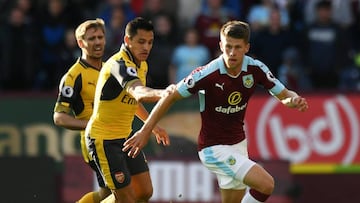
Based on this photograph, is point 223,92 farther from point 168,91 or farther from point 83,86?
point 83,86

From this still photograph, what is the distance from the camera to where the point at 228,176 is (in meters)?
12.2

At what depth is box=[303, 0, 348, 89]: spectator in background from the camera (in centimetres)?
1883

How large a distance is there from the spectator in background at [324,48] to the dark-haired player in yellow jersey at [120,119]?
6.72 metres

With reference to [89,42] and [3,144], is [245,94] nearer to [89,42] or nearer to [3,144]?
[89,42]

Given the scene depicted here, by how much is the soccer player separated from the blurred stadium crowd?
6.18 meters

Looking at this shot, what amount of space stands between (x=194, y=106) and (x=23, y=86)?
2671mm

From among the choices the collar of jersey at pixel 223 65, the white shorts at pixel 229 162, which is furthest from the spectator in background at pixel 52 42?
the collar of jersey at pixel 223 65

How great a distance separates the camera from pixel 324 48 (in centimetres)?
1884

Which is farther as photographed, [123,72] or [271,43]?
[271,43]

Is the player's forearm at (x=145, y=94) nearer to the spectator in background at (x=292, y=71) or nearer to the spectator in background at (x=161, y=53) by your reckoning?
the spectator in background at (x=161, y=53)

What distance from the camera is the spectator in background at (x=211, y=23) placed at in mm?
18922

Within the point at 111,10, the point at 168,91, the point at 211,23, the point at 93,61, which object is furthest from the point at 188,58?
the point at 168,91

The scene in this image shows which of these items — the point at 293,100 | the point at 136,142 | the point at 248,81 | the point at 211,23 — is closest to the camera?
the point at 136,142

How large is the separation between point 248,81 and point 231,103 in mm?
269
